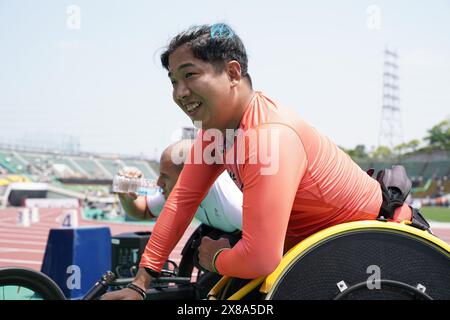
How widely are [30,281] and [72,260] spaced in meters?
1.39

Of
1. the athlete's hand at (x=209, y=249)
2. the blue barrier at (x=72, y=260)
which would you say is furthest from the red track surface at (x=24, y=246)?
the athlete's hand at (x=209, y=249)

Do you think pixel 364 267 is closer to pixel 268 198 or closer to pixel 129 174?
pixel 268 198

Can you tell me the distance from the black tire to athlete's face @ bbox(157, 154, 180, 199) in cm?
83

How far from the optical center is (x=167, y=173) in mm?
2498

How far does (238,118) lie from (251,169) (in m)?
0.23

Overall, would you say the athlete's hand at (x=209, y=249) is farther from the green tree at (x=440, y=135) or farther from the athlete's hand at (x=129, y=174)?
the green tree at (x=440, y=135)

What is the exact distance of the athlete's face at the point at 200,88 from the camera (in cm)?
146

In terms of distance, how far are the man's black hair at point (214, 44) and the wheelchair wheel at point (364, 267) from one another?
0.61 meters

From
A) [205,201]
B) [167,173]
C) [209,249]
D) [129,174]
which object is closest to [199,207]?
[205,201]

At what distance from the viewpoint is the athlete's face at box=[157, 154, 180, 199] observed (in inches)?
97.3

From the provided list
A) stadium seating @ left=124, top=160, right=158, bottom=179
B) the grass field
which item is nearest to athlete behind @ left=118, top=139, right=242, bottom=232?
the grass field

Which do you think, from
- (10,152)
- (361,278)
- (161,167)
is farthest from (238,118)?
(10,152)

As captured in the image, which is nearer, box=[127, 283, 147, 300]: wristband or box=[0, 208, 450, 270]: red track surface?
box=[127, 283, 147, 300]: wristband

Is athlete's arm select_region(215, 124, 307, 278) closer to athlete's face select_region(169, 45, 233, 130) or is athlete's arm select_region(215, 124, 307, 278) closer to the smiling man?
the smiling man
